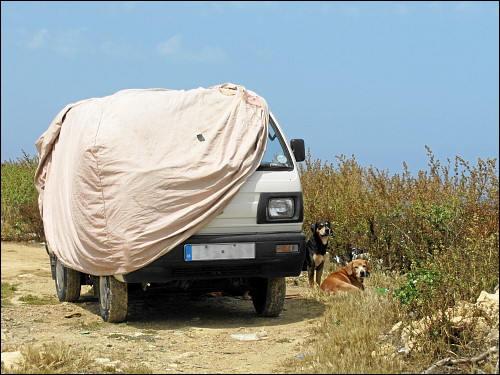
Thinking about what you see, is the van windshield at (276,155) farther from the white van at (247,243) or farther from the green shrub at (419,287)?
the green shrub at (419,287)

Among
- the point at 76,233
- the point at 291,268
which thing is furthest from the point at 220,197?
the point at 76,233

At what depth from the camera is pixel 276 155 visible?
25.2ft

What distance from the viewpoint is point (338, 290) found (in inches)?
348

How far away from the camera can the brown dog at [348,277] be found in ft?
29.4

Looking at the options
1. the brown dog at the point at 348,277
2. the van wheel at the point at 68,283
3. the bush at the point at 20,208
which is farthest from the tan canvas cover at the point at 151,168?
the bush at the point at 20,208

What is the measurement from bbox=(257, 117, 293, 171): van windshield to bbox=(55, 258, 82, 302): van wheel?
2.78 metres

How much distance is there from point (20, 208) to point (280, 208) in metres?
10.2

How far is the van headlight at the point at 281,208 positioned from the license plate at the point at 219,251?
1.22ft

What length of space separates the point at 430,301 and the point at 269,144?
8.11 feet

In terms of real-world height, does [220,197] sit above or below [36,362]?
above

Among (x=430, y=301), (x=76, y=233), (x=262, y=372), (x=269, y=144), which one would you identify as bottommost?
(x=262, y=372)

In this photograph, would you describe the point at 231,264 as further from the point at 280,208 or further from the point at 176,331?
the point at 176,331

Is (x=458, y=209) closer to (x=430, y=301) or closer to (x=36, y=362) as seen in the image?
(x=430, y=301)

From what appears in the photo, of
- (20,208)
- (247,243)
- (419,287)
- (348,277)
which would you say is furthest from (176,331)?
(20,208)
